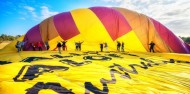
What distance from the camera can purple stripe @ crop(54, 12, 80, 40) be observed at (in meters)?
13.8

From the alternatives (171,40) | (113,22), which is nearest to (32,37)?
(113,22)

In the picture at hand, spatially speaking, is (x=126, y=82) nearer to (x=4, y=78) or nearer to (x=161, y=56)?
(x=4, y=78)

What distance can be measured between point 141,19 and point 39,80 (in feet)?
36.7

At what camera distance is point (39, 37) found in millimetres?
14070

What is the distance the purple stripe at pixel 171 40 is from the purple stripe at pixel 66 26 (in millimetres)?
5314

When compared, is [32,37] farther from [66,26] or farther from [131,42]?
[131,42]

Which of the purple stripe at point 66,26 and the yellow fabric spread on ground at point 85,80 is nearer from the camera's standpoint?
the yellow fabric spread on ground at point 85,80

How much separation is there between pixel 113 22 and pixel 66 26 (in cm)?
285

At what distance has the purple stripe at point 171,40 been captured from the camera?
14.5 meters

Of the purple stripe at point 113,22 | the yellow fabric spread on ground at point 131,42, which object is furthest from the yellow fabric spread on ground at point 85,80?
the purple stripe at point 113,22

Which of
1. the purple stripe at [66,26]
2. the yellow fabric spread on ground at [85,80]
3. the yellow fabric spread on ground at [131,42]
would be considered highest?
the purple stripe at [66,26]

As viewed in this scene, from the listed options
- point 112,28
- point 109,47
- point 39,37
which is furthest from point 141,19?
point 39,37

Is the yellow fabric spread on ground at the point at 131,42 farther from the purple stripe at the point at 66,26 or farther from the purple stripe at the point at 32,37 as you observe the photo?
the purple stripe at the point at 32,37

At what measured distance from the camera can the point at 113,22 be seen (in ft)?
47.1
